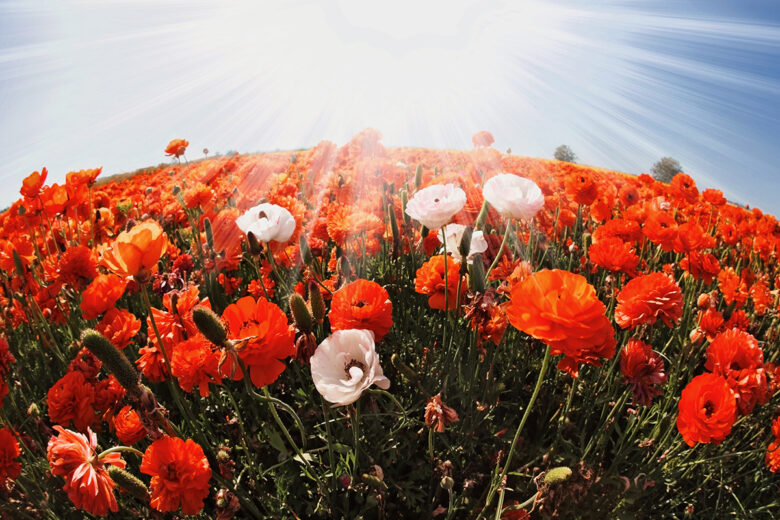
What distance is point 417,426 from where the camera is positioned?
211 cm

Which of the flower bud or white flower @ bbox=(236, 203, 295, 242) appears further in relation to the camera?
white flower @ bbox=(236, 203, 295, 242)

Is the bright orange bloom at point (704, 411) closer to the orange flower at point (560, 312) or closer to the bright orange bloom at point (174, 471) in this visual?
the orange flower at point (560, 312)

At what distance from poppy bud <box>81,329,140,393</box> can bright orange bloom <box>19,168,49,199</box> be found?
2288 millimetres

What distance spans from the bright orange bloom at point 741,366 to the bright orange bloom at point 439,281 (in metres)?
1.04

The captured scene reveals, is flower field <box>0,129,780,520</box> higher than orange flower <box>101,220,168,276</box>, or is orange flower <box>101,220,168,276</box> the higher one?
orange flower <box>101,220,168,276</box>

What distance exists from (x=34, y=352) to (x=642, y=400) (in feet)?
12.0

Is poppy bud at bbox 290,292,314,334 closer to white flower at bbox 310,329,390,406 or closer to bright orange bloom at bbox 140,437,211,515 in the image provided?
white flower at bbox 310,329,390,406

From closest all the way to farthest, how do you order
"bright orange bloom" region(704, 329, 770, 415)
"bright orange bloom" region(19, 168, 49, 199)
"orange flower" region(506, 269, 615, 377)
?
"orange flower" region(506, 269, 615, 377)
"bright orange bloom" region(704, 329, 770, 415)
"bright orange bloom" region(19, 168, 49, 199)

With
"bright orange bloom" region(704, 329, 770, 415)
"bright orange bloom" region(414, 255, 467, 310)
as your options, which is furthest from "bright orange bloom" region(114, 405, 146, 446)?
"bright orange bloom" region(704, 329, 770, 415)

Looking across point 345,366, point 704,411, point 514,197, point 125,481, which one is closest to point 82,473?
point 125,481

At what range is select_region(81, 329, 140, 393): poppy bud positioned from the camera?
42.3 inches

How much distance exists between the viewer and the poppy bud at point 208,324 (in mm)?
1040

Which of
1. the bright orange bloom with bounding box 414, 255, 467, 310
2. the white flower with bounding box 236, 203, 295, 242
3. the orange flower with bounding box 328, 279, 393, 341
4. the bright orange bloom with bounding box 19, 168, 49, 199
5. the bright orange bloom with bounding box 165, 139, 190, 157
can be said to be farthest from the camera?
the bright orange bloom with bounding box 165, 139, 190, 157

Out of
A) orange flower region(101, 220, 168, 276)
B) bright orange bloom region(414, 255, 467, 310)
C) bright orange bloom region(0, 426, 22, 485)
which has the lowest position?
bright orange bloom region(0, 426, 22, 485)
